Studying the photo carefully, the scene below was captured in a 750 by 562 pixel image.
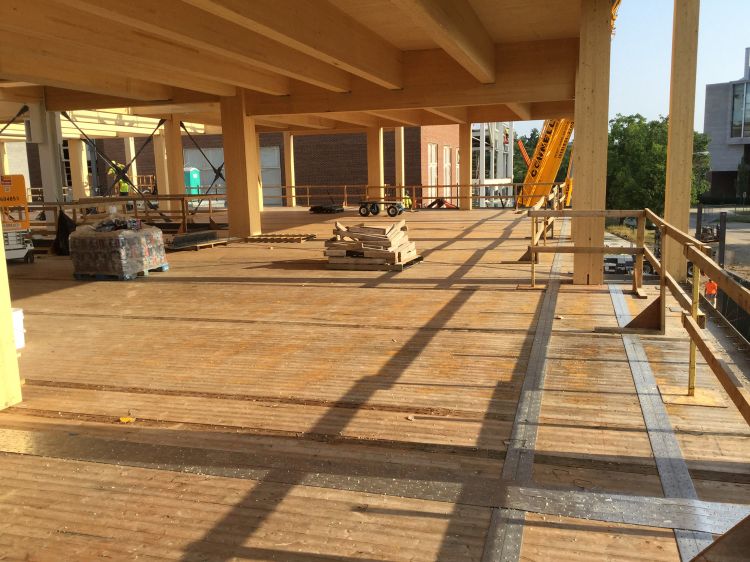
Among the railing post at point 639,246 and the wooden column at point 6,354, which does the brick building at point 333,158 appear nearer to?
the railing post at point 639,246

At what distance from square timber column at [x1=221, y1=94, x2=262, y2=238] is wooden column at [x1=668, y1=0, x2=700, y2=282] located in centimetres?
1121

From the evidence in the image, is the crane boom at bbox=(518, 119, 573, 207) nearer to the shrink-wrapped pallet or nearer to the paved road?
the paved road

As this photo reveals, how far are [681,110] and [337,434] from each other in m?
7.40

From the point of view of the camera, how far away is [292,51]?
1281 cm

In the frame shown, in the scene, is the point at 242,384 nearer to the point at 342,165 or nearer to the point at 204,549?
the point at 204,549

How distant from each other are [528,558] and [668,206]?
757 centimetres

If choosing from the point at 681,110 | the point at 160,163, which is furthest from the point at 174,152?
the point at 681,110

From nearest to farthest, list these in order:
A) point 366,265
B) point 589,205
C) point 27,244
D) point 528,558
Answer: point 528,558 → point 589,205 → point 366,265 → point 27,244

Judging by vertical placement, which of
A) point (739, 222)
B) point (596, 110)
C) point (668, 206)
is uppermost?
point (596, 110)

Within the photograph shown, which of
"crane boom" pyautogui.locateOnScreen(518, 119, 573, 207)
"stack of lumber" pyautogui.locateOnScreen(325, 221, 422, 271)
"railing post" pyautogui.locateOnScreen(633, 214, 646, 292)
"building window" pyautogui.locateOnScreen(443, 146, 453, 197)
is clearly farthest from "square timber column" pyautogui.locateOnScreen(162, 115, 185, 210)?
"building window" pyautogui.locateOnScreen(443, 146, 453, 197)

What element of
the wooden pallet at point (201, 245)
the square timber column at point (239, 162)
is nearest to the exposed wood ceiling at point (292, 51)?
the square timber column at point (239, 162)

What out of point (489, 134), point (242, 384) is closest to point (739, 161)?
point (489, 134)

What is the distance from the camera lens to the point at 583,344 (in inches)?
271

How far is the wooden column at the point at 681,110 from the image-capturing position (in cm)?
920
